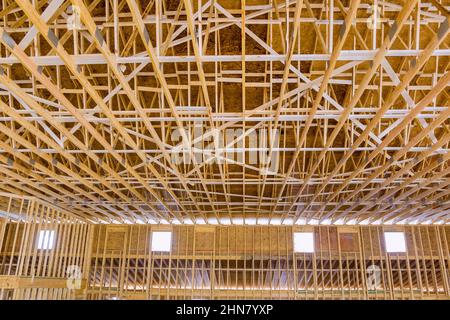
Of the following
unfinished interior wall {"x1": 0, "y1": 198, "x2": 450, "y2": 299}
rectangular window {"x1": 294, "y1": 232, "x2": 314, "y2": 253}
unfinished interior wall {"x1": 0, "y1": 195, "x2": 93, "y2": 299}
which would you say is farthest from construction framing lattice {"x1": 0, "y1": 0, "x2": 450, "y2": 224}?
rectangular window {"x1": 294, "y1": 232, "x2": 314, "y2": 253}

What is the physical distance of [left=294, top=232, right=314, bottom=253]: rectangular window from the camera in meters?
20.0

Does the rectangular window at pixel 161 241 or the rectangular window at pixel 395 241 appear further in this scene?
the rectangular window at pixel 161 241

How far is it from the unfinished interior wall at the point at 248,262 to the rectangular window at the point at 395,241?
248mm

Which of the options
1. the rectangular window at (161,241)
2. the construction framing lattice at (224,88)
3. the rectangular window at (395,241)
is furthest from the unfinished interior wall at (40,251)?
the rectangular window at (395,241)

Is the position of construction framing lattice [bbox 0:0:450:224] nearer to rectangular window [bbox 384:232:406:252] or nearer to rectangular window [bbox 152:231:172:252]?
rectangular window [bbox 384:232:406:252]

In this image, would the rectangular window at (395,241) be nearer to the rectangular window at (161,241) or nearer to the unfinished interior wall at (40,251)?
the rectangular window at (161,241)

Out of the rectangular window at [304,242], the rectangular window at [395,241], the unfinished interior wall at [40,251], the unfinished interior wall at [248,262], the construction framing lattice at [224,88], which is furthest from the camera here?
the rectangular window at [304,242]

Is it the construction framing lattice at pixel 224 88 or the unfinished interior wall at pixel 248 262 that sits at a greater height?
the construction framing lattice at pixel 224 88

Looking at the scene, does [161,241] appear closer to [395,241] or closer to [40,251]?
[40,251]

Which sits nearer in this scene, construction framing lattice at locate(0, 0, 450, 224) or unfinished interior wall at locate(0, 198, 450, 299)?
construction framing lattice at locate(0, 0, 450, 224)

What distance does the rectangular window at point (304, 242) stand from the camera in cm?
1995

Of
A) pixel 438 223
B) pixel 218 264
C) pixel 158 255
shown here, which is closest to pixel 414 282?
pixel 438 223

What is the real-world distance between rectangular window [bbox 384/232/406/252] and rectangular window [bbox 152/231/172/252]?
11504mm

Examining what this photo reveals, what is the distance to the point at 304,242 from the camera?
66.0 feet
